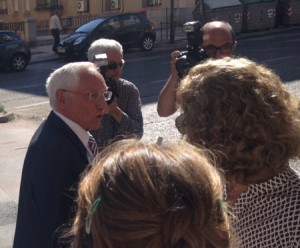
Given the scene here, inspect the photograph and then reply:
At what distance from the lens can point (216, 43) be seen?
4215mm

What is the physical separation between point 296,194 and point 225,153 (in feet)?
0.95

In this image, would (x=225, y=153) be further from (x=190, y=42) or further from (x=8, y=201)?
(x=8, y=201)

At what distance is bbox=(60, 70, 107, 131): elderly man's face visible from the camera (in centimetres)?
316

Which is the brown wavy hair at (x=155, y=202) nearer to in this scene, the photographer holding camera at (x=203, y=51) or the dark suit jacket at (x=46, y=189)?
the dark suit jacket at (x=46, y=189)

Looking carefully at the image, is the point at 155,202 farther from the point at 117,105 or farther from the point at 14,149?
the point at 14,149

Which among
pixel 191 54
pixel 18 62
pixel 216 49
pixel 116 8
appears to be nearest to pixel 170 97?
pixel 191 54

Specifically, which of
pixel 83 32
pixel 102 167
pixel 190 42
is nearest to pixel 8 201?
pixel 190 42

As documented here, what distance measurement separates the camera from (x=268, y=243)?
2.20 metres

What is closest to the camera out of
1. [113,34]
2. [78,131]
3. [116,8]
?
[78,131]

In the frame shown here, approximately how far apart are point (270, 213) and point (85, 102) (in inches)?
50.7

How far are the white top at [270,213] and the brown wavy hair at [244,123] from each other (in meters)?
0.05

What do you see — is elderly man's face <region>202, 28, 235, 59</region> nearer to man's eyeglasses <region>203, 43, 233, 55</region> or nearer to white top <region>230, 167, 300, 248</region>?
man's eyeglasses <region>203, 43, 233, 55</region>

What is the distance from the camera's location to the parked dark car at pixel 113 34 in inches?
855

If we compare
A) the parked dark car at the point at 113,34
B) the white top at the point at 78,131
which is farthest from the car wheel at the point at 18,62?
the white top at the point at 78,131
